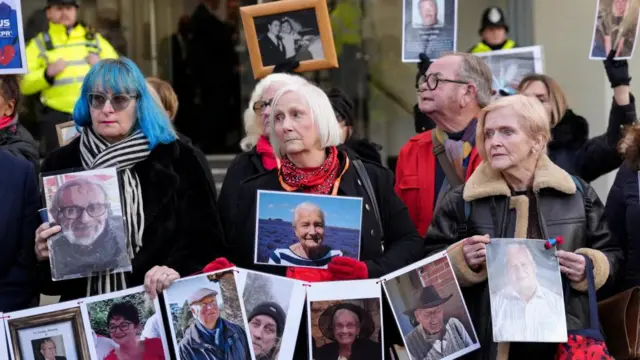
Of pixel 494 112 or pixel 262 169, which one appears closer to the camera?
pixel 494 112

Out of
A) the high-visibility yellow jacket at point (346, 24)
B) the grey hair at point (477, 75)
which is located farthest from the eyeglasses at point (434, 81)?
the high-visibility yellow jacket at point (346, 24)

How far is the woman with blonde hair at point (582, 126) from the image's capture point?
6750 millimetres

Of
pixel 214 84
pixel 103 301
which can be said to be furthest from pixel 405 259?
pixel 214 84

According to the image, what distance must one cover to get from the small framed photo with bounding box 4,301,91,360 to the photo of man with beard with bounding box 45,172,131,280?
0.15m

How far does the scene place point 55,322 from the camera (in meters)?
4.69

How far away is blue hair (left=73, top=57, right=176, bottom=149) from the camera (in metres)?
5.01

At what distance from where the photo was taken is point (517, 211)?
191 inches

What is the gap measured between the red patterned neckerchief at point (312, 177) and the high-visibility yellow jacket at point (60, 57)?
4533 millimetres

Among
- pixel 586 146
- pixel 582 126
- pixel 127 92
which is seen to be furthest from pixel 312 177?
pixel 582 126

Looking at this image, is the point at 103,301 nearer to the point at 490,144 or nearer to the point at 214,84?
the point at 490,144

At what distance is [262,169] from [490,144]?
153 cm

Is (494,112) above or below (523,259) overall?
above

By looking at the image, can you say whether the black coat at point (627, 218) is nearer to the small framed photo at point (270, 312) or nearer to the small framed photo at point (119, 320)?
the small framed photo at point (270, 312)

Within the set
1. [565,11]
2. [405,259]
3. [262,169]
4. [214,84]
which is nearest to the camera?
[405,259]
